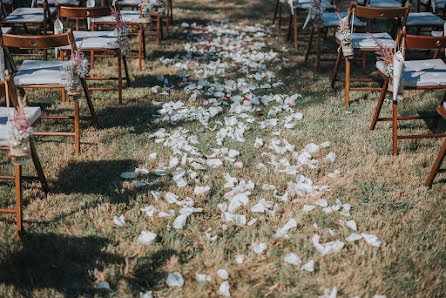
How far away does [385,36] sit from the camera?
15.2 feet

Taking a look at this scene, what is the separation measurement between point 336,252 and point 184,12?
798 centimetres

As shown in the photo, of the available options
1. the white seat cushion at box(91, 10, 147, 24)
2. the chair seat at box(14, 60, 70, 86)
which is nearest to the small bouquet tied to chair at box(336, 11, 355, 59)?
the white seat cushion at box(91, 10, 147, 24)

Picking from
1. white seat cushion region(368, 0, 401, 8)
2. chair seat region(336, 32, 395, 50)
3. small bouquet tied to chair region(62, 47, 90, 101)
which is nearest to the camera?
small bouquet tied to chair region(62, 47, 90, 101)

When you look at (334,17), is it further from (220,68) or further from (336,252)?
(336,252)

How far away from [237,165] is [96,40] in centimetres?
241

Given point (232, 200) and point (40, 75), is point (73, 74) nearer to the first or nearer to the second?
point (40, 75)

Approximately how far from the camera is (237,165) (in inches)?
136

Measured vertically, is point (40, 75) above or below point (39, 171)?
above

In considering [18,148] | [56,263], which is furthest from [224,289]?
[18,148]

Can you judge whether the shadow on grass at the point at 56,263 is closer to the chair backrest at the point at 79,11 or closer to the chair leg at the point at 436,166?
the chair leg at the point at 436,166

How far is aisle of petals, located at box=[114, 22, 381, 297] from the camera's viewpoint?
2.64 metres

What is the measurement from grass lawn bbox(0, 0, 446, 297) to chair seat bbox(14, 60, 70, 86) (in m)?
0.69

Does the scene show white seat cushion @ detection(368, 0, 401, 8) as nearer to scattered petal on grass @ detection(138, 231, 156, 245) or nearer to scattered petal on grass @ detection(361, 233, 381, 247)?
scattered petal on grass @ detection(361, 233, 381, 247)

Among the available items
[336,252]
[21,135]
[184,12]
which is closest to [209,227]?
[336,252]
